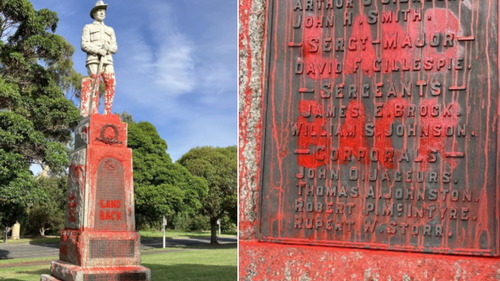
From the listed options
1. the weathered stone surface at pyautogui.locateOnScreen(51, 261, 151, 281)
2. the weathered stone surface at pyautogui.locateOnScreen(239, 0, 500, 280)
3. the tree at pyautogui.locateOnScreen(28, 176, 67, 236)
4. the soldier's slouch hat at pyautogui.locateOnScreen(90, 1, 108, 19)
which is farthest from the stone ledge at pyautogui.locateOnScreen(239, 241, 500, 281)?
the tree at pyautogui.locateOnScreen(28, 176, 67, 236)

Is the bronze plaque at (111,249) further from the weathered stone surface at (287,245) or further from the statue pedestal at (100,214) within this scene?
the weathered stone surface at (287,245)

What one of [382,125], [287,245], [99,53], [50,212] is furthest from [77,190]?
[50,212]

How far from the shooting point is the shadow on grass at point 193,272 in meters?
12.0

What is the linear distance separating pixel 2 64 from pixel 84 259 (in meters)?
13.7

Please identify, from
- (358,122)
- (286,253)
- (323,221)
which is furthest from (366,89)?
(286,253)

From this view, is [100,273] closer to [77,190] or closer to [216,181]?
[77,190]

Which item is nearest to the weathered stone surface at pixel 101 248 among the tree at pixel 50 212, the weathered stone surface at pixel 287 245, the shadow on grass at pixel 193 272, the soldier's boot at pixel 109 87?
the soldier's boot at pixel 109 87

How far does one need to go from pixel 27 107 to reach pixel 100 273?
41.6 feet

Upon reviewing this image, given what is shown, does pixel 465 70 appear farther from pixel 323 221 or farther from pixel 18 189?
pixel 18 189

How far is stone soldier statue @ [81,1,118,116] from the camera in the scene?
9344 millimetres

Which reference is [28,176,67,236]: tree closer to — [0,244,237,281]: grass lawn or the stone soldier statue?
[0,244,237,281]: grass lawn

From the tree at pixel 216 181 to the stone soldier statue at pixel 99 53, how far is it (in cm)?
1853

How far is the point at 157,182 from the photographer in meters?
27.2

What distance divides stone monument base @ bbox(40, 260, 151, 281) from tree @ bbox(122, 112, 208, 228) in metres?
17.4
